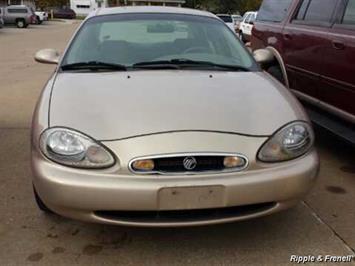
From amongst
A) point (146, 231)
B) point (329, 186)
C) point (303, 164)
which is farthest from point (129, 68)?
point (329, 186)

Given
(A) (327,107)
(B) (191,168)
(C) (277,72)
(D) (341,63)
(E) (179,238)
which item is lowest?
(E) (179,238)

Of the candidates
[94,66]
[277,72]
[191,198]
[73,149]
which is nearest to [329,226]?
[191,198]

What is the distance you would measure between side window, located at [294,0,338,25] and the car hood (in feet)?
5.51

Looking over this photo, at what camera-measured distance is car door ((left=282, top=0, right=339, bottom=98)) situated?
5031 millimetres

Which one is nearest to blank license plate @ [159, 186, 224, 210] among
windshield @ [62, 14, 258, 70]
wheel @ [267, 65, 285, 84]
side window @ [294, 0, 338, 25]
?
windshield @ [62, 14, 258, 70]

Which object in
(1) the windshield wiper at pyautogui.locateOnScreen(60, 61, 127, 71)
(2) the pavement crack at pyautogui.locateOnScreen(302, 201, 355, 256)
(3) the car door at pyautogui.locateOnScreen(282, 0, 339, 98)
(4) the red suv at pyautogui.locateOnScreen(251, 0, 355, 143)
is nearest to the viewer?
(2) the pavement crack at pyautogui.locateOnScreen(302, 201, 355, 256)

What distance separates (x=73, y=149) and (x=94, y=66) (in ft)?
3.91

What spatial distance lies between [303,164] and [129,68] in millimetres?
1581

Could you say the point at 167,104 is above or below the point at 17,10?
above

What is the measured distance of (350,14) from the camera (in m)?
4.71

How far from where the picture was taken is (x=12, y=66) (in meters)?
13.1

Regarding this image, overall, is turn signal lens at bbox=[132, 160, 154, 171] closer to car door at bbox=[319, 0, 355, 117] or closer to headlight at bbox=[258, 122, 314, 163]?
headlight at bbox=[258, 122, 314, 163]

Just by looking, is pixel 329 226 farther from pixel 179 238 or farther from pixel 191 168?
pixel 191 168

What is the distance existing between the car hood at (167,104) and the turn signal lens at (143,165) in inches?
7.1
